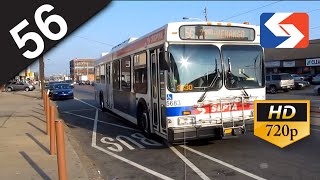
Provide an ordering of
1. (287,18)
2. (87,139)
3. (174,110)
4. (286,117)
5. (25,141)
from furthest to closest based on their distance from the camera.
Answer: (87,139) < (25,141) < (174,110) < (287,18) < (286,117)

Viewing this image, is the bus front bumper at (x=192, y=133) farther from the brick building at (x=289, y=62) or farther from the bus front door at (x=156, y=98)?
the brick building at (x=289, y=62)

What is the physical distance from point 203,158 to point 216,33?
2.94 m

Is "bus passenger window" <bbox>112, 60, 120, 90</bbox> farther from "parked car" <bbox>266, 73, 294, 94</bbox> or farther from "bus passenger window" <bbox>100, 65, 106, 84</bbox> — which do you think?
"parked car" <bbox>266, 73, 294, 94</bbox>

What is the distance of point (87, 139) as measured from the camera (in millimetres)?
12492

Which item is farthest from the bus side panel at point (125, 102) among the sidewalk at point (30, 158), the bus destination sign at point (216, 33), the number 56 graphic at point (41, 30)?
the number 56 graphic at point (41, 30)

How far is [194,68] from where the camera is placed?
30.6ft

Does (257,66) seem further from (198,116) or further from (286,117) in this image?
(286,117)

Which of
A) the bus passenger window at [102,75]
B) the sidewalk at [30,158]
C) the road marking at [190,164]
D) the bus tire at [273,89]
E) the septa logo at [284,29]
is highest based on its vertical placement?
the septa logo at [284,29]

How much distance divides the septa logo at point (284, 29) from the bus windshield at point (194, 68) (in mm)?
3322

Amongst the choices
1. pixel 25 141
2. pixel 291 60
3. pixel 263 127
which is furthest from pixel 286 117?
pixel 291 60

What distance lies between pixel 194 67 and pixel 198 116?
111 centimetres

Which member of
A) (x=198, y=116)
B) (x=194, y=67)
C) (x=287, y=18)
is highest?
(x=287, y=18)

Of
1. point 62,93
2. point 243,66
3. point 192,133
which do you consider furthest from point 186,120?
point 62,93

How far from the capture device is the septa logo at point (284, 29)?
5.97 meters
